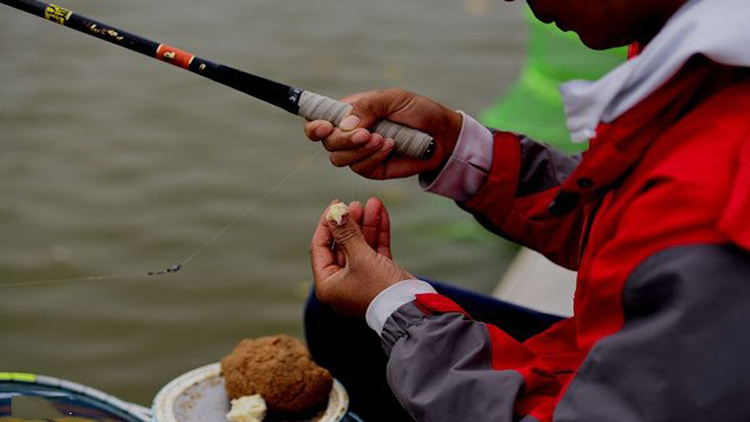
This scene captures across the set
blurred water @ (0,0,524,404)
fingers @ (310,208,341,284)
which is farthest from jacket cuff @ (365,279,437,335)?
blurred water @ (0,0,524,404)

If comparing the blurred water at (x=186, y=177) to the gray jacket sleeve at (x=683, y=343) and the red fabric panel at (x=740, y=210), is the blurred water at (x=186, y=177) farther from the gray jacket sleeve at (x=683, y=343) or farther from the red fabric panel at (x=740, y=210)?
the red fabric panel at (x=740, y=210)

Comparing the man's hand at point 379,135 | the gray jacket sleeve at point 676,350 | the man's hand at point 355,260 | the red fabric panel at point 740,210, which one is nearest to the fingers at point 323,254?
the man's hand at point 355,260

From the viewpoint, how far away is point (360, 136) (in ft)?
4.93

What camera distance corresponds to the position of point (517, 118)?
3.94 m

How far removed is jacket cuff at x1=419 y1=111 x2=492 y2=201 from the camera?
1.72m

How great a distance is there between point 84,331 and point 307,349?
1644mm

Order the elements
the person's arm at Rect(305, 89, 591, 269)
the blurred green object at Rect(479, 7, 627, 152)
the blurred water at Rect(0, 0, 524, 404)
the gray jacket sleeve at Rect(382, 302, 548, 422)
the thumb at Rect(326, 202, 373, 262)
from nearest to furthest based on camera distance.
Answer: the gray jacket sleeve at Rect(382, 302, 548, 422) → the thumb at Rect(326, 202, 373, 262) → the person's arm at Rect(305, 89, 591, 269) → the blurred water at Rect(0, 0, 524, 404) → the blurred green object at Rect(479, 7, 627, 152)

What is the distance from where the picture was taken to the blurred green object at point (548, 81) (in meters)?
3.57

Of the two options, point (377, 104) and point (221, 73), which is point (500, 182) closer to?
point (377, 104)

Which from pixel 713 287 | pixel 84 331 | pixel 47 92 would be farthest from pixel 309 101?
pixel 47 92

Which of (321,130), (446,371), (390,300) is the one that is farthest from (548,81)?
(446,371)

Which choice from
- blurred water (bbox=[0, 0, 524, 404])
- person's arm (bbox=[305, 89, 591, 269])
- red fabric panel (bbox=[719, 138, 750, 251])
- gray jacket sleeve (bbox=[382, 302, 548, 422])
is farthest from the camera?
blurred water (bbox=[0, 0, 524, 404])

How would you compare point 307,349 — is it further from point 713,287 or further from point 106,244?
point 106,244

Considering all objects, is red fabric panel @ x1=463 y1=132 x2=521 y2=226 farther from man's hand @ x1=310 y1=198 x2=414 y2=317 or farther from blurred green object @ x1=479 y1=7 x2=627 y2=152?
blurred green object @ x1=479 y1=7 x2=627 y2=152
